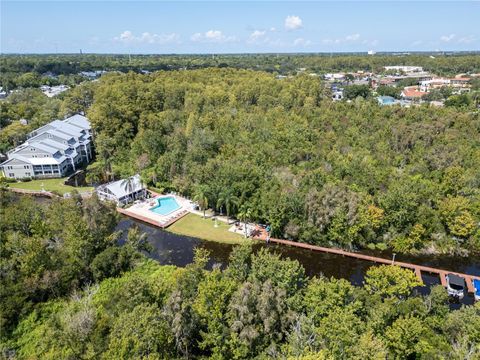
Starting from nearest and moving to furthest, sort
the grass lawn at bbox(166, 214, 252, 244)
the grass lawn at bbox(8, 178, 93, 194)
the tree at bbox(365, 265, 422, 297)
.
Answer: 1. the tree at bbox(365, 265, 422, 297)
2. the grass lawn at bbox(166, 214, 252, 244)
3. the grass lawn at bbox(8, 178, 93, 194)

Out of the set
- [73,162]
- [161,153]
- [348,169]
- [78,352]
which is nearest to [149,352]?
[78,352]

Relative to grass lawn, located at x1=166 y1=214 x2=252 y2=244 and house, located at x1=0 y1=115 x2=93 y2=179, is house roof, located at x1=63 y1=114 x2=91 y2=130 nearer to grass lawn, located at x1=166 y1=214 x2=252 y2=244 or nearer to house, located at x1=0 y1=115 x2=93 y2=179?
house, located at x1=0 y1=115 x2=93 y2=179

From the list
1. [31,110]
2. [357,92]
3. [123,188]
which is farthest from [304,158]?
[31,110]

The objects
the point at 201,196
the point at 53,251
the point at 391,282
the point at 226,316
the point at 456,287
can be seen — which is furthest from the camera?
the point at 201,196

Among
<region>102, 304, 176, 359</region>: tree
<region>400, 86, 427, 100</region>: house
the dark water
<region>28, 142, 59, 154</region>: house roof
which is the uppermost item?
<region>400, 86, 427, 100</region>: house

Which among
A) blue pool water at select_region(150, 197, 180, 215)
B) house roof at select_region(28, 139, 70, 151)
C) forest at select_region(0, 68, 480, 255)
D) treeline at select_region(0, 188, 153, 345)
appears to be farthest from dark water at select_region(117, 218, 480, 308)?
house roof at select_region(28, 139, 70, 151)

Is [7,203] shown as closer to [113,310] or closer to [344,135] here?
[113,310]

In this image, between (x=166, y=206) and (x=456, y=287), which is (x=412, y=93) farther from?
(x=166, y=206)
